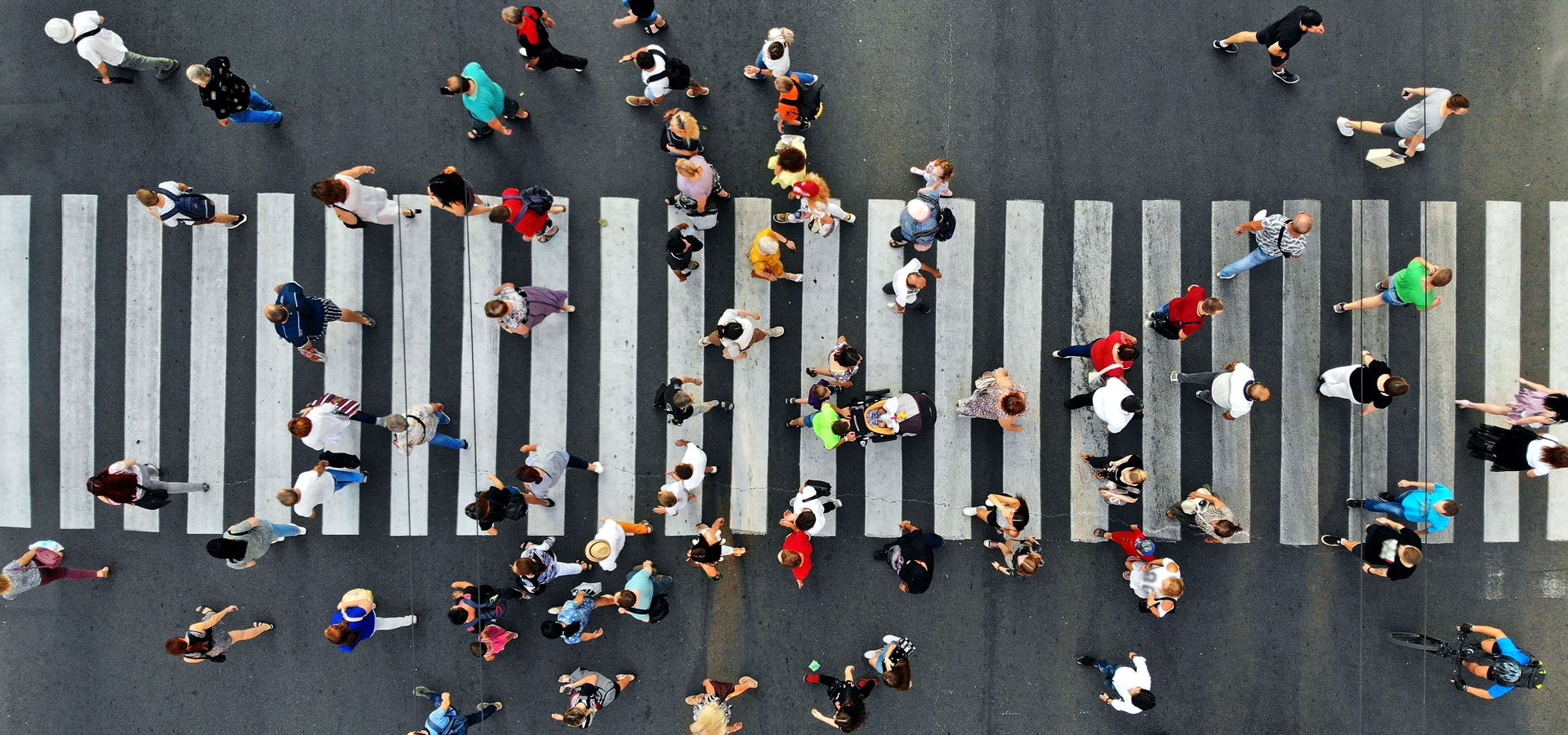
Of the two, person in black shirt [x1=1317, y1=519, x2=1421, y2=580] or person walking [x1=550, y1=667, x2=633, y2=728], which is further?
person walking [x1=550, y1=667, x2=633, y2=728]

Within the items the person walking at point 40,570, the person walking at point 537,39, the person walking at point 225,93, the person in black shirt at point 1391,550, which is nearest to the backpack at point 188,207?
the person walking at point 225,93

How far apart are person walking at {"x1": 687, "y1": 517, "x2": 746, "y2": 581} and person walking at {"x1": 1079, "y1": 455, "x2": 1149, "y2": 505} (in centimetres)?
414

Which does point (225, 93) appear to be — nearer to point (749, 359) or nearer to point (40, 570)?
point (40, 570)

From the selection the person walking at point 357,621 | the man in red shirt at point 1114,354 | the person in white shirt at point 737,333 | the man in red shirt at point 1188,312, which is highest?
the man in red shirt at point 1188,312

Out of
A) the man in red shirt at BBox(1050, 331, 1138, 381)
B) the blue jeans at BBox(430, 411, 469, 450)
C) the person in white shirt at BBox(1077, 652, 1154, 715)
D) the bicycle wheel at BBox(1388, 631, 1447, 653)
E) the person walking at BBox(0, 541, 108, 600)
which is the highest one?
the man in red shirt at BBox(1050, 331, 1138, 381)

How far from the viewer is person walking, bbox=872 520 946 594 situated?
289 inches

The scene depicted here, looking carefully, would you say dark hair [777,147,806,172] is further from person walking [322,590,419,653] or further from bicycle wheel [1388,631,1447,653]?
bicycle wheel [1388,631,1447,653]

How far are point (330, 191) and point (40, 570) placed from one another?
554 cm

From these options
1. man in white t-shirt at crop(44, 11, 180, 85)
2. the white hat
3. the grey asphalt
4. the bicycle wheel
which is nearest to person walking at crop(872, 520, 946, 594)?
the grey asphalt

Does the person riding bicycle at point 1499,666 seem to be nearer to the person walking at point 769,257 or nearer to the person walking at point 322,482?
the person walking at point 769,257

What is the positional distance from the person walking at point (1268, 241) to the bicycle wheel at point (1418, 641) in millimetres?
4560

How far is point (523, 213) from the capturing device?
7.85 m

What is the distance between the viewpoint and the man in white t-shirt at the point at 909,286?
7164 millimetres

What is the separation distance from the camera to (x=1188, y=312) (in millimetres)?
7535
